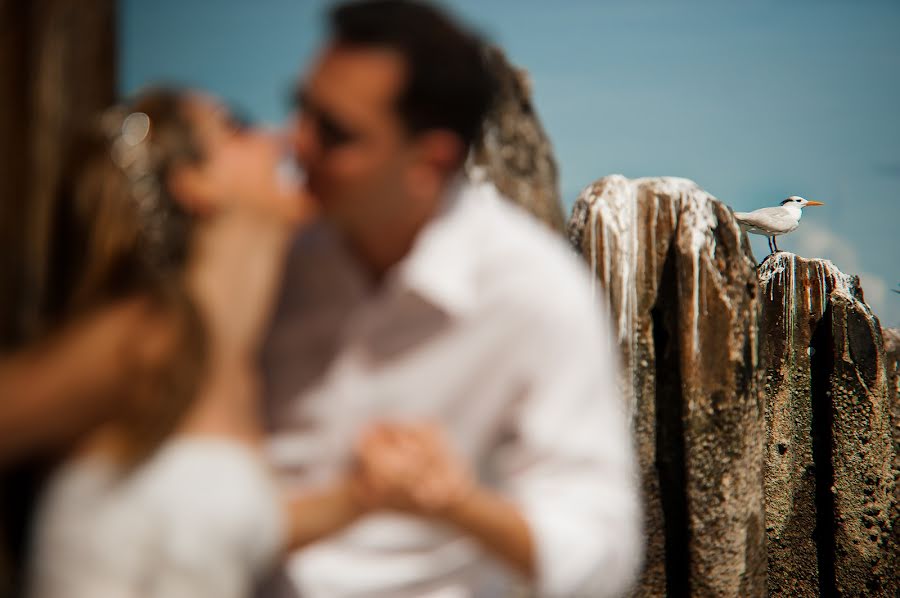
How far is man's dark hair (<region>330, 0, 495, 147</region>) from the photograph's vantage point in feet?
3.87

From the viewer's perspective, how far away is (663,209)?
2.99 metres

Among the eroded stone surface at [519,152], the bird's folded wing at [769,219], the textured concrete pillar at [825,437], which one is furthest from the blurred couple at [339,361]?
the bird's folded wing at [769,219]

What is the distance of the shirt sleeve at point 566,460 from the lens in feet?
4.07

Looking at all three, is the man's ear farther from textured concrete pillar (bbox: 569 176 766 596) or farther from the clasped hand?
textured concrete pillar (bbox: 569 176 766 596)

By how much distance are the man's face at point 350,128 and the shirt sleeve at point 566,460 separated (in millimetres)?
281

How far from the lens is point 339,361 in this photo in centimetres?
123

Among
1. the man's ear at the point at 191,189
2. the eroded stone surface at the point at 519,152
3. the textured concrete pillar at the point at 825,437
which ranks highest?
the eroded stone surface at the point at 519,152

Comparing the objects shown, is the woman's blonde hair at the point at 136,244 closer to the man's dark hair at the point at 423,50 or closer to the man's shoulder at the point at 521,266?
the man's dark hair at the point at 423,50

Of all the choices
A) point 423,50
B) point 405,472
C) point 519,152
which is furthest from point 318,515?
point 519,152

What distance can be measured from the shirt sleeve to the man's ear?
44cm

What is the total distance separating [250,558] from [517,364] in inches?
15.9

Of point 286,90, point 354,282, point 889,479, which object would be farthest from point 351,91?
point 889,479

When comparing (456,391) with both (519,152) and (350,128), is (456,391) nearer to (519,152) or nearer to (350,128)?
(350,128)

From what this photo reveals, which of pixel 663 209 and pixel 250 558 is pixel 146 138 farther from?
pixel 663 209
